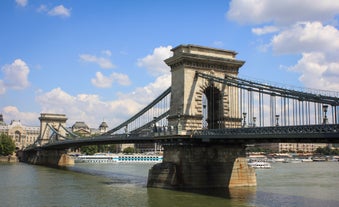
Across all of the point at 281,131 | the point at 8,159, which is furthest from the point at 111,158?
the point at 281,131

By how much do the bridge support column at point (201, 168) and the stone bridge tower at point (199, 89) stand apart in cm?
276

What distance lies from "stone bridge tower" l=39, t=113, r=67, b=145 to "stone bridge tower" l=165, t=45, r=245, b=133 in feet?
267

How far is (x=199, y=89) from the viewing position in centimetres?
4334

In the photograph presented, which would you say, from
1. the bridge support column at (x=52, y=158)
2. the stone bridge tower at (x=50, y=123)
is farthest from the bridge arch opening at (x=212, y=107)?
the stone bridge tower at (x=50, y=123)

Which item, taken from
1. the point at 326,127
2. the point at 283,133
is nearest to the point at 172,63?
the point at 283,133

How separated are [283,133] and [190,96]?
14685 millimetres

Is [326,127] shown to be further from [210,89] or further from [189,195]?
[210,89]

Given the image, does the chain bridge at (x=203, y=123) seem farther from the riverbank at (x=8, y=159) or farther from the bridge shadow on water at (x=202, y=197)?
the riverbank at (x=8, y=159)

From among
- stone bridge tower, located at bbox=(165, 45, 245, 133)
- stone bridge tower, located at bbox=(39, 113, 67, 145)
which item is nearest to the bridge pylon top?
stone bridge tower, located at bbox=(165, 45, 245, 133)

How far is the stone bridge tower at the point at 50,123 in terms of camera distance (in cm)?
12096

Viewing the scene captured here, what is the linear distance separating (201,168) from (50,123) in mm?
90385

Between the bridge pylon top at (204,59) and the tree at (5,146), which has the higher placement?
the bridge pylon top at (204,59)

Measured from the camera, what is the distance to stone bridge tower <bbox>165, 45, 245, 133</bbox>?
4278 centimetres

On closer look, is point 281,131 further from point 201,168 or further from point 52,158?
point 52,158
